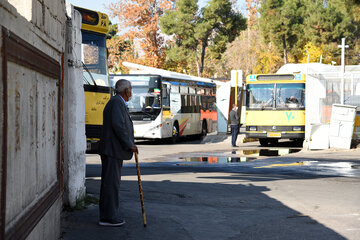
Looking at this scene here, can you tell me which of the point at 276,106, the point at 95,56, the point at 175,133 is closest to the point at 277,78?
the point at 276,106

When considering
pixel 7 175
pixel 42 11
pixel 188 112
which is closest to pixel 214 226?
pixel 42 11

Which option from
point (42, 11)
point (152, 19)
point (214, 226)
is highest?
point (152, 19)

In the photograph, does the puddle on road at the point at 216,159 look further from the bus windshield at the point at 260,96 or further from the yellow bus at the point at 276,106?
the bus windshield at the point at 260,96

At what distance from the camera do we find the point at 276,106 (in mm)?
25344

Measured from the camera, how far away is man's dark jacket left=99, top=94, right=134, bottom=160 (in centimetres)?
734

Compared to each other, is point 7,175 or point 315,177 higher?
point 7,175

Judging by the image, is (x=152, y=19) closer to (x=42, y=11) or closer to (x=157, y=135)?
(x=157, y=135)

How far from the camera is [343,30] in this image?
72625 mm

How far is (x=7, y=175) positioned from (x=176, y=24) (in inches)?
2054

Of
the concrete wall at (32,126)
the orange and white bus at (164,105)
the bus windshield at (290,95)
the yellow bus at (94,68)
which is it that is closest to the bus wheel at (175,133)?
the orange and white bus at (164,105)

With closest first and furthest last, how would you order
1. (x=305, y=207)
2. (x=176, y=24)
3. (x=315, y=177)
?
1. (x=305, y=207)
2. (x=315, y=177)
3. (x=176, y=24)

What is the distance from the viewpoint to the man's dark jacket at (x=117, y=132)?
734 centimetres

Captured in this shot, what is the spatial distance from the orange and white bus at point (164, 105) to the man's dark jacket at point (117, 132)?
1923 centimetres

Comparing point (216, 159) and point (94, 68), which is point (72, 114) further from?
point (216, 159)
